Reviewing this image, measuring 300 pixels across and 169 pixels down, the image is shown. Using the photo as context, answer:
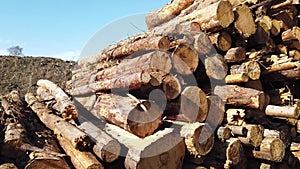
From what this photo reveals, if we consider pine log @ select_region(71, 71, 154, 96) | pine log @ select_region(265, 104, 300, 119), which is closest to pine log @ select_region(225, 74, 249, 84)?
pine log @ select_region(265, 104, 300, 119)

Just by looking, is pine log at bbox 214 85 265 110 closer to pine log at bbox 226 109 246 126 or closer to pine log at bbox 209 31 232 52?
pine log at bbox 226 109 246 126

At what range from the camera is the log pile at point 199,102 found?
406cm

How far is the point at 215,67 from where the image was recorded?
16.7ft

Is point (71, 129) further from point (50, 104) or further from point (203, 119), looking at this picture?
point (50, 104)

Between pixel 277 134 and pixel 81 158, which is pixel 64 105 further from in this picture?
pixel 277 134

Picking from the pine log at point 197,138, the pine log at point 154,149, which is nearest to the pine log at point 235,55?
the pine log at point 197,138

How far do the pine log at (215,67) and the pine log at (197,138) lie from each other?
3.90ft

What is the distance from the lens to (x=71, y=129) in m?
4.48

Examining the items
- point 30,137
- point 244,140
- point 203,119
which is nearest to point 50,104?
point 30,137

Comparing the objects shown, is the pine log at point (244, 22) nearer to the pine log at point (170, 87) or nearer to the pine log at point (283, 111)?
the pine log at point (283, 111)

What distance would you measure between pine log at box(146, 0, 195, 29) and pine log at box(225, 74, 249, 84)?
284 cm

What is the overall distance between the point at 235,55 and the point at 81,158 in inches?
113

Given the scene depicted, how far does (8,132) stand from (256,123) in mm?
3878

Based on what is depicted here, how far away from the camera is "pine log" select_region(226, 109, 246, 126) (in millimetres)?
4766
